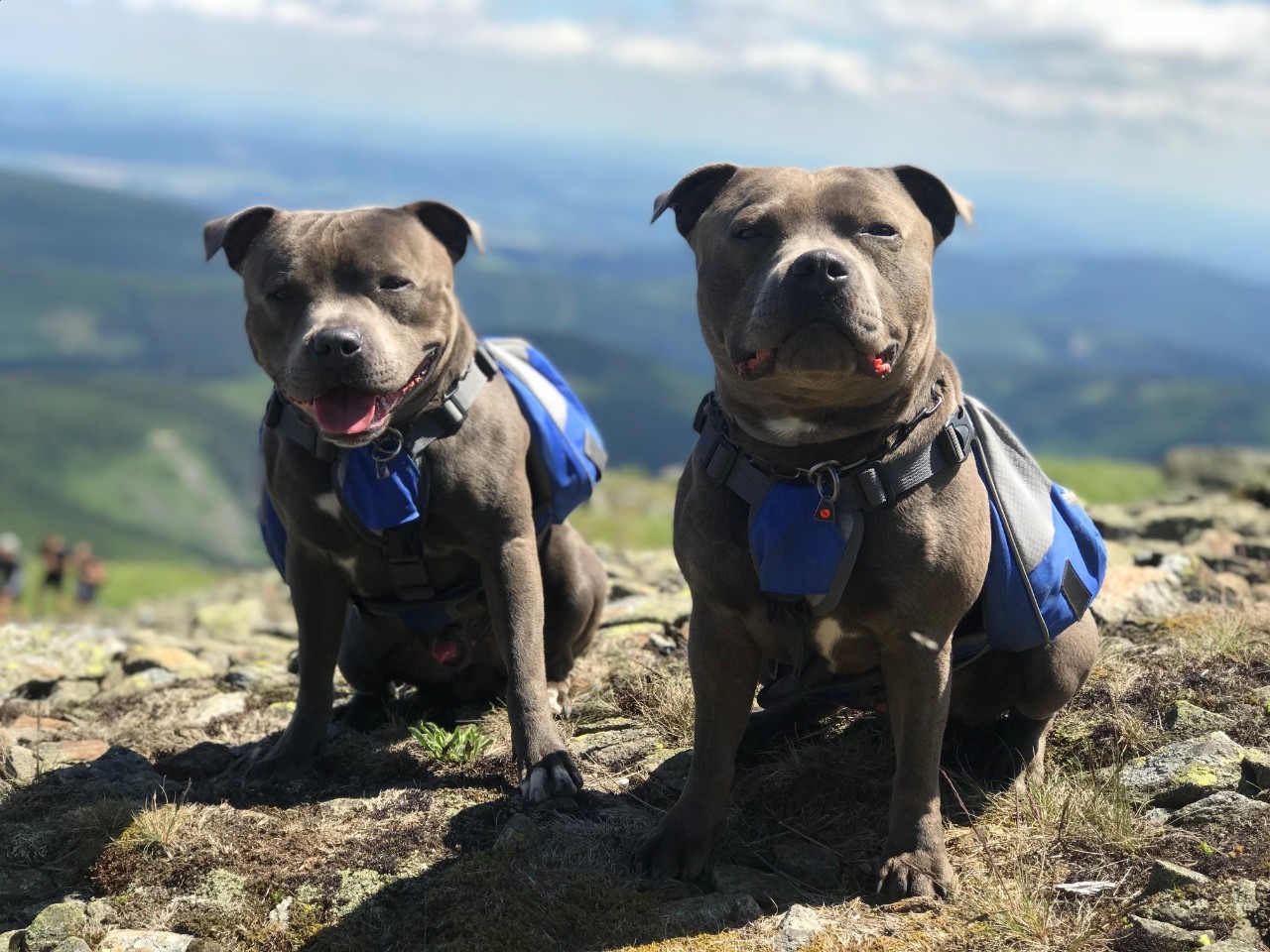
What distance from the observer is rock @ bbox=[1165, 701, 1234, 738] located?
17.9 feet

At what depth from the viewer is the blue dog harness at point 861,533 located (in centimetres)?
429

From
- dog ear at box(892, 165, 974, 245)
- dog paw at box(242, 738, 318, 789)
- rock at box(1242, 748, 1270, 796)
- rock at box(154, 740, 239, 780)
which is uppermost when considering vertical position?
dog ear at box(892, 165, 974, 245)

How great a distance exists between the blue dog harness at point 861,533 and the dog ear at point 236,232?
245 centimetres

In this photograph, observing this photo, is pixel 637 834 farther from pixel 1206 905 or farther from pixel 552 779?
pixel 1206 905

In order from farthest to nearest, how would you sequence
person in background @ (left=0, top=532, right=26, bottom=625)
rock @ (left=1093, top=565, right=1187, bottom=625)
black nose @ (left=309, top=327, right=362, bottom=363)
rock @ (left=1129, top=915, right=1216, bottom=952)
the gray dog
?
person in background @ (left=0, top=532, right=26, bottom=625) → rock @ (left=1093, top=565, right=1187, bottom=625) → the gray dog → black nose @ (left=309, top=327, right=362, bottom=363) → rock @ (left=1129, top=915, right=1216, bottom=952)

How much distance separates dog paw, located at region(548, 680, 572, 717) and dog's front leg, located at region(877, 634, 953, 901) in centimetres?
239

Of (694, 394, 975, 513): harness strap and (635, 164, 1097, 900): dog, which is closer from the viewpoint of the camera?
(635, 164, 1097, 900): dog

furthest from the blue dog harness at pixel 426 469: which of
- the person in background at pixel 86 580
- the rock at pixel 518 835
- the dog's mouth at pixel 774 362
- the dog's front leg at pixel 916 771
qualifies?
the person in background at pixel 86 580

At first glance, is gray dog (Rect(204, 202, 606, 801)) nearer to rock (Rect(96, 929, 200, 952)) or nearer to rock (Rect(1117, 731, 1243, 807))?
rock (Rect(96, 929, 200, 952))

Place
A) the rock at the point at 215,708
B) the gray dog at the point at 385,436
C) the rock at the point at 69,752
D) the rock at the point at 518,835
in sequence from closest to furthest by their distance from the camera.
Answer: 1. the rock at the point at 518,835
2. the gray dog at the point at 385,436
3. the rock at the point at 69,752
4. the rock at the point at 215,708

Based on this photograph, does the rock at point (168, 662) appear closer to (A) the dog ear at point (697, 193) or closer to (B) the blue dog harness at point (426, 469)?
(B) the blue dog harness at point (426, 469)

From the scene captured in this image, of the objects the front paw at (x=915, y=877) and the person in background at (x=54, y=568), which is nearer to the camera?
the front paw at (x=915, y=877)

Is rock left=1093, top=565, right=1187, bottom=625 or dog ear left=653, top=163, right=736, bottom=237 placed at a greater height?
dog ear left=653, top=163, right=736, bottom=237

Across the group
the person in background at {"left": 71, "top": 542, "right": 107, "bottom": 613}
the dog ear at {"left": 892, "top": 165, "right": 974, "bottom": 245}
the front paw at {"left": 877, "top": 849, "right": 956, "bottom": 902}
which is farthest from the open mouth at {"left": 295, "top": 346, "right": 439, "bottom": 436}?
the person in background at {"left": 71, "top": 542, "right": 107, "bottom": 613}
